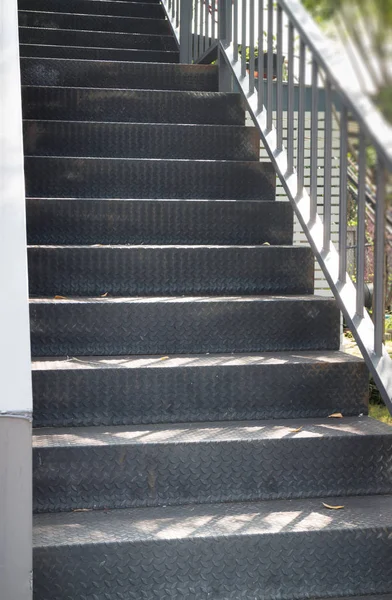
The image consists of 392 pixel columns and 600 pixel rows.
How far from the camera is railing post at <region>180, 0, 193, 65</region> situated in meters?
4.23

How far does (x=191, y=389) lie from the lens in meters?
2.32

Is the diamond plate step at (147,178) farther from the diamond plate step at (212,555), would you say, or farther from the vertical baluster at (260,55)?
the diamond plate step at (212,555)

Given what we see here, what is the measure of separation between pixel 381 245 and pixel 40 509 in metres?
1.07

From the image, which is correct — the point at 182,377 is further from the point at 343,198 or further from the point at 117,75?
the point at 117,75

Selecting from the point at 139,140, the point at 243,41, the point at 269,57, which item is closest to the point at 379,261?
the point at 269,57

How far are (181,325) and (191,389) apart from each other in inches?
11.2

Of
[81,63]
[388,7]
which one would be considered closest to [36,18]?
[81,63]

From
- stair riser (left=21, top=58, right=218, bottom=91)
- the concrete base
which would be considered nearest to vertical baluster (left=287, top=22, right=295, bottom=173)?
stair riser (left=21, top=58, right=218, bottom=91)

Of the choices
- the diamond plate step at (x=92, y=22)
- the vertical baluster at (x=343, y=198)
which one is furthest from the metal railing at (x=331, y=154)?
the diamond plate step at (x=92, y=22)

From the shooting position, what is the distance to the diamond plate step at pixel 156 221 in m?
2.87

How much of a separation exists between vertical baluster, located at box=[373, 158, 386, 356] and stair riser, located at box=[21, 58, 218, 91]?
6.75 feet

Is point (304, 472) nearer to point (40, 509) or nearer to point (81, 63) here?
point (40, 509)

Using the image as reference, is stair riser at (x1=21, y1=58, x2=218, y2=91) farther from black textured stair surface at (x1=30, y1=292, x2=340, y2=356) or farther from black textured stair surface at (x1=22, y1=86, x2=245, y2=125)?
black textured stair surface at (x1=30, y1=292, x2=340, y2=356)

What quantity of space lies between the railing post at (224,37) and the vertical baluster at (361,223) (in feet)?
5.96
